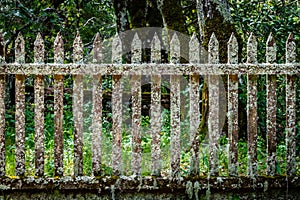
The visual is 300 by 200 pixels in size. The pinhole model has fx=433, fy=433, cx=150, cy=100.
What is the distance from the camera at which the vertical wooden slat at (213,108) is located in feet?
13.4

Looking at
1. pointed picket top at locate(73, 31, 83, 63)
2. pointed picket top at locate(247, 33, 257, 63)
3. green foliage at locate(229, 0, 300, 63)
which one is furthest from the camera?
green foliage at locate(229, 0, 300, 63)

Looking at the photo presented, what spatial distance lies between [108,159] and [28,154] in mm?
1145

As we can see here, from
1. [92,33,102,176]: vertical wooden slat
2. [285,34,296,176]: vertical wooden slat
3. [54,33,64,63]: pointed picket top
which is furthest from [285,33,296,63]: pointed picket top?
[54,33,64,63]: pointed picket top

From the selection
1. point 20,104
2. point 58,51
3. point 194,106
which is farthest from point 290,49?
point 20,104

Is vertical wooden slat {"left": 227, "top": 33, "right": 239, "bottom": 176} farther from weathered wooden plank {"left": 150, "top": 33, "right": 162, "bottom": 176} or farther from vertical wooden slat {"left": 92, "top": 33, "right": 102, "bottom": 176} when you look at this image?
vertical wooden slat {"left": 92, "top": 33, "right": 102, "bottom": 176}

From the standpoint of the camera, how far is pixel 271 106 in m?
4.13

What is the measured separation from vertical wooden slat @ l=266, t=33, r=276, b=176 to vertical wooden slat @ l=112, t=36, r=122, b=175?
55.7 inches

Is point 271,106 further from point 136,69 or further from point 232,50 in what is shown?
point 136,69

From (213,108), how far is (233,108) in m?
0.19

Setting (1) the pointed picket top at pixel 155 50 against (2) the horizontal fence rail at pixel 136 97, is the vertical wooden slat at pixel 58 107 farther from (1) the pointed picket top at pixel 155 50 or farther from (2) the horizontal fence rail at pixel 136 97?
(1) the pointed picket top at pixel 155 50

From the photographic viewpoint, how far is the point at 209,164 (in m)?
4.17

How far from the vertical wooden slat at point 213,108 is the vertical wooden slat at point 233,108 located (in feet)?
0.39

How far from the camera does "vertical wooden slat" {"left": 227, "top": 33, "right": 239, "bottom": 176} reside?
13.5 ft

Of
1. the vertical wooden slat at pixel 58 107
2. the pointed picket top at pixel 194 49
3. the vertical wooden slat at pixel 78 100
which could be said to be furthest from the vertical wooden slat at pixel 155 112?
the vertical wooden slat at pixel 58 107
